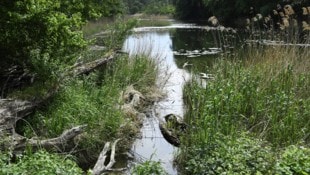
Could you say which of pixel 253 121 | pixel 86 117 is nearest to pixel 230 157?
pixel 253 121

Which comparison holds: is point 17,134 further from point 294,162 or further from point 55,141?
point 294,162

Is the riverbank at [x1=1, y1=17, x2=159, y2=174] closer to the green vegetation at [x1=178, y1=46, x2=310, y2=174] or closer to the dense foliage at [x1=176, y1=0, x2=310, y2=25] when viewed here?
the green vegetation at [x1=178, y1=46, x2=310, y2=174]

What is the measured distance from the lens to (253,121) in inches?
239

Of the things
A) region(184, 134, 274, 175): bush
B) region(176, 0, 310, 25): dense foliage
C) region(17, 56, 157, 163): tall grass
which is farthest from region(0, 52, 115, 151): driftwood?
region(176, 0, 310, 25): dense foliage

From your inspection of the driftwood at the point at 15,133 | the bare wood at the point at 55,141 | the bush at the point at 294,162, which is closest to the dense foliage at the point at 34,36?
the driftwood at the point at 15,133

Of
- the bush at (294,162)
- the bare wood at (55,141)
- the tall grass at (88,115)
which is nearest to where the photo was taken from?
the bush at (294,162)

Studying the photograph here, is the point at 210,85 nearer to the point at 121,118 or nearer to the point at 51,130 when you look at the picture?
the point at 121,118

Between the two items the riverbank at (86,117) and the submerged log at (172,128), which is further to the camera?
the submerged log at (172,128)

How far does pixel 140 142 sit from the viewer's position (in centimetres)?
674

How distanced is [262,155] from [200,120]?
1.15 m

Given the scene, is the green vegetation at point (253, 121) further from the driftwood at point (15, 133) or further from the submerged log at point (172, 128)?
the driftwood at point (15, 133)

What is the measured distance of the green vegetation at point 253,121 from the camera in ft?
14.8

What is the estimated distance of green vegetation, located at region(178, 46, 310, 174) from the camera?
4520 mm

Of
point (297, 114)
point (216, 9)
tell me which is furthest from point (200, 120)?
point (216, 9)
